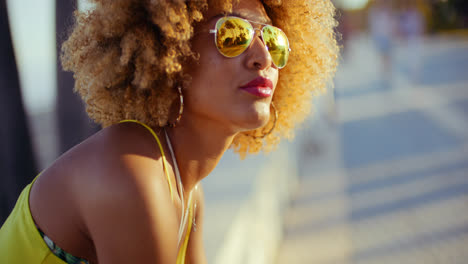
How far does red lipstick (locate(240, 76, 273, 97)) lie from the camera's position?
1.74m

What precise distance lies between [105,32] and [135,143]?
1.54 feet

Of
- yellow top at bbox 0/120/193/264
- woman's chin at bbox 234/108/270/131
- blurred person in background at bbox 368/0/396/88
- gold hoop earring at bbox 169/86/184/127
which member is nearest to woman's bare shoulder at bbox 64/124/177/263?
yellow top at bbox 0/120/193/264

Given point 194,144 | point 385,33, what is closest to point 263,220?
point 194,144

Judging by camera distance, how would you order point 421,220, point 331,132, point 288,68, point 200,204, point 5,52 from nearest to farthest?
point 200,204 < point 288,68 < point 5,52 < point 421,220 < point 331,132

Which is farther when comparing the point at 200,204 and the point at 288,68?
the point at 288,68

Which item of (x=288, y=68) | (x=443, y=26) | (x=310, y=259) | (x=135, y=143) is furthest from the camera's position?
(x=443, y=26)

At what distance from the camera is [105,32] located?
166cm

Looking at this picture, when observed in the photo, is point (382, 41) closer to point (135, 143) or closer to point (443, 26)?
point (135, 143)

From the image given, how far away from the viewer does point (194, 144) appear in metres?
1.79

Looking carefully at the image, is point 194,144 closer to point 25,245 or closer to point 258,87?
point 258,87

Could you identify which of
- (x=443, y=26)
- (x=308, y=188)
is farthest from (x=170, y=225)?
(x=443, y=26)

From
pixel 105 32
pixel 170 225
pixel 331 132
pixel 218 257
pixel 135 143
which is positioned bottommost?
pixel 331 132

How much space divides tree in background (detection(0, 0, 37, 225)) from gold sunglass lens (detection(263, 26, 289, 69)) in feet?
5.45

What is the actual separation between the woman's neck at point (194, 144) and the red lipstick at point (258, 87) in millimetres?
194
